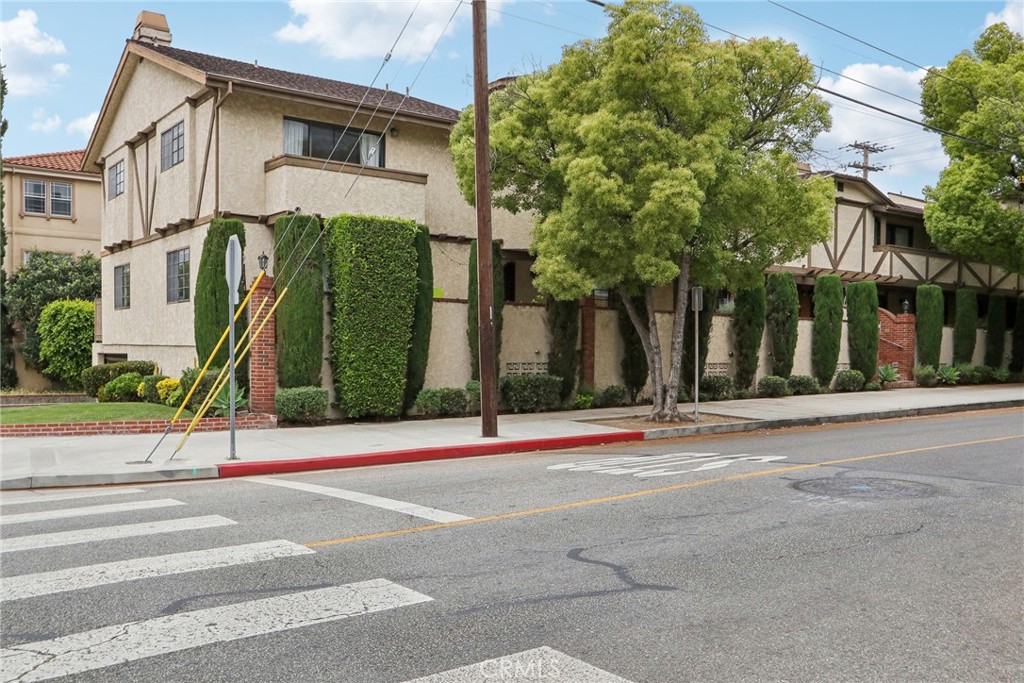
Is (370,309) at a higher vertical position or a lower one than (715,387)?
higher

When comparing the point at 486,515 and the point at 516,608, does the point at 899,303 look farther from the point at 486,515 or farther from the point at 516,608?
the point at 516,608

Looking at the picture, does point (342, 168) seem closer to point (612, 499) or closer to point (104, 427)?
point (104, 427)

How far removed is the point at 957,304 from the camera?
32344 mm

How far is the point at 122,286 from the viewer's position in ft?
79.7

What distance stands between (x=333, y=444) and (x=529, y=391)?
667 cm

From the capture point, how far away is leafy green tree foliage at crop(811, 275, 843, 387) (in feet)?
87.5

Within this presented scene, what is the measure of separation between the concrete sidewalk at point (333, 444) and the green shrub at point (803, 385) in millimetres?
3905

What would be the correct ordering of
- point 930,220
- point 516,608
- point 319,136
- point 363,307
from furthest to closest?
point 930,220 < point 319,136 < point 363,307 < point 516,608

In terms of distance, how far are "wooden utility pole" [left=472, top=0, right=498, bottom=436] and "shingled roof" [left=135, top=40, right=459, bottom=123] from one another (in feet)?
15.2

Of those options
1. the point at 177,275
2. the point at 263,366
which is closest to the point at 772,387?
the point at 263,366

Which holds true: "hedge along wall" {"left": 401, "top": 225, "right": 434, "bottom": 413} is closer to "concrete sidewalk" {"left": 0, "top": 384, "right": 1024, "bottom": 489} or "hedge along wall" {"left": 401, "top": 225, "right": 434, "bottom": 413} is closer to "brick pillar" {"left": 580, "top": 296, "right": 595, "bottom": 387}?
"concrete sidewalk" {"left": 0, "top": 384, "right": 1024, "bottom": 489}

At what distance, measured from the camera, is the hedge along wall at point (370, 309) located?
17.1 m

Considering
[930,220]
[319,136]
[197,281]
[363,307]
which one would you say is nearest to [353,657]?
[363,307]

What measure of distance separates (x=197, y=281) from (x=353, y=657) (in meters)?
15.0
